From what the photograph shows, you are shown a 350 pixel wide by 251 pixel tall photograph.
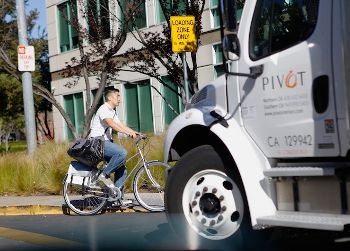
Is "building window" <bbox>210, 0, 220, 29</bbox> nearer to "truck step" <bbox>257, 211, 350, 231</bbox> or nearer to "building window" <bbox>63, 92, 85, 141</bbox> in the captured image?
"building window" <bbox>63, 92, 85, 141</bbox>

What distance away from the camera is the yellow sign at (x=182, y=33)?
10.2m

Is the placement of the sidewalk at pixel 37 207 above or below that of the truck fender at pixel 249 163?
below

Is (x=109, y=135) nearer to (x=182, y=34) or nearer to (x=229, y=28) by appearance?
(x=182, y=34)

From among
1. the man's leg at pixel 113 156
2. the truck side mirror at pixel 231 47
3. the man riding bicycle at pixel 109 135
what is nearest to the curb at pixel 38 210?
the man riding bicycle at pixel 109 135

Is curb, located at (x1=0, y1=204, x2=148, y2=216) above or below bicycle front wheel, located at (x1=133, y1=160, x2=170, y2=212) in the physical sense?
below

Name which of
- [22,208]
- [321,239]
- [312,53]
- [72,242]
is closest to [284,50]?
[312,53]

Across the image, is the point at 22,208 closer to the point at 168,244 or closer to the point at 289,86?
the point at 168,244

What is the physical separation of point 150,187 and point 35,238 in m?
2.33

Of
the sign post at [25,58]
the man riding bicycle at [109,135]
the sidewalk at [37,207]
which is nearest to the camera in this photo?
the man riding bicycle at [109,135]

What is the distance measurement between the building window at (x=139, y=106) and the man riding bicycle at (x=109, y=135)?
13241 mm

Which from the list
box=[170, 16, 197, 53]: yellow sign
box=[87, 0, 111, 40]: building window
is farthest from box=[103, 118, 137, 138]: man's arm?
box=[87, 0, 111, 40]: building window

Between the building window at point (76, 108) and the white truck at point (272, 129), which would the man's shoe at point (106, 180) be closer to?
the white truck at point (272, 129)

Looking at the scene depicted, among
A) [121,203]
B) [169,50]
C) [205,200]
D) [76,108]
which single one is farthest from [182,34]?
[76,108]

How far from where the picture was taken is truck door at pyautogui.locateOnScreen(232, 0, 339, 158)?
5.06 meters
